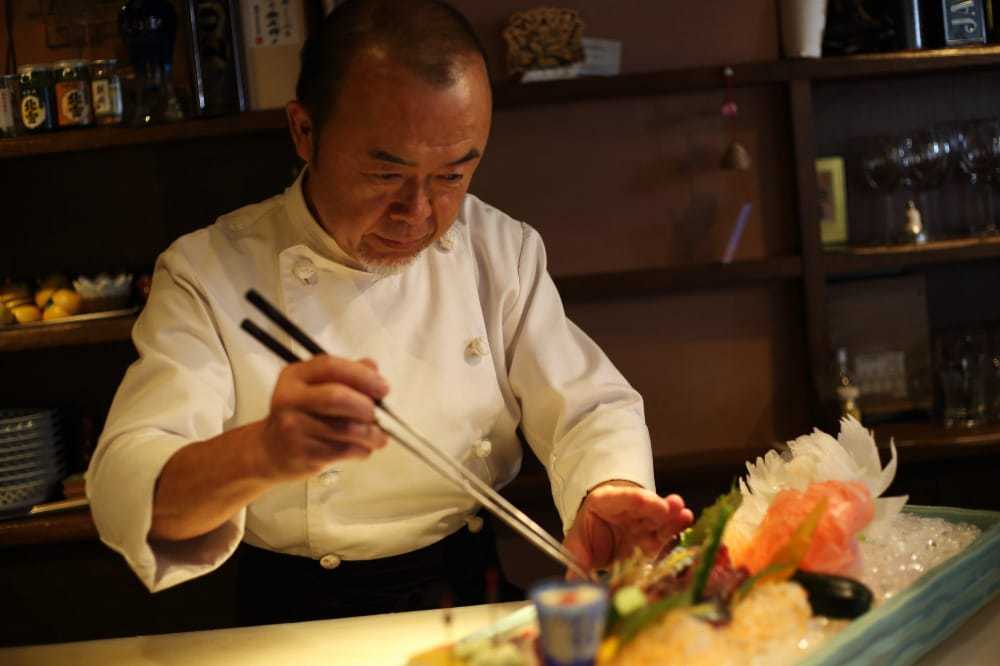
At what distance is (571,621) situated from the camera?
1.00 m

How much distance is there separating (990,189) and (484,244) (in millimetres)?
1914

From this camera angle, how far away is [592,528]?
1.81 m

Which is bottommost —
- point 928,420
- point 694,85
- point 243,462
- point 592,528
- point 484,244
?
point 928,420

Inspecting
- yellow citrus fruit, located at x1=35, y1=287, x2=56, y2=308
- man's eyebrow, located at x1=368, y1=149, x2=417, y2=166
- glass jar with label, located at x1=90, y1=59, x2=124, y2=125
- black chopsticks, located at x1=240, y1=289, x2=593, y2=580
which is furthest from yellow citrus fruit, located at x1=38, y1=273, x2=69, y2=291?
black chopsticks, located at x1=240, y1=289, x2=593, y2=580

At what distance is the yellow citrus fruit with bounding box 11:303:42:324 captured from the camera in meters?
3.17

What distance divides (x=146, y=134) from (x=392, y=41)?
145 centimetres

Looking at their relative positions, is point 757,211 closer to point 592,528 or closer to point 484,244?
point 484,244

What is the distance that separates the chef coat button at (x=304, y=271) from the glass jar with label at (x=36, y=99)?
1.40m

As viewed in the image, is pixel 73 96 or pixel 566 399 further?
pixel 73 96

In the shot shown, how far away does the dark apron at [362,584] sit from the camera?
2072 millimetres

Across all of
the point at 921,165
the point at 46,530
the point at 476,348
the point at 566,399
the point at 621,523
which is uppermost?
the point at 921,165

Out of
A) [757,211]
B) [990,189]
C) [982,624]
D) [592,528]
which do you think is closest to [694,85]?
[757,211]

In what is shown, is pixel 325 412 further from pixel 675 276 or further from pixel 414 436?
pixel 675 276

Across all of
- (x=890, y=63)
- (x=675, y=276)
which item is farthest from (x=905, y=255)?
(x=675, y=276)
